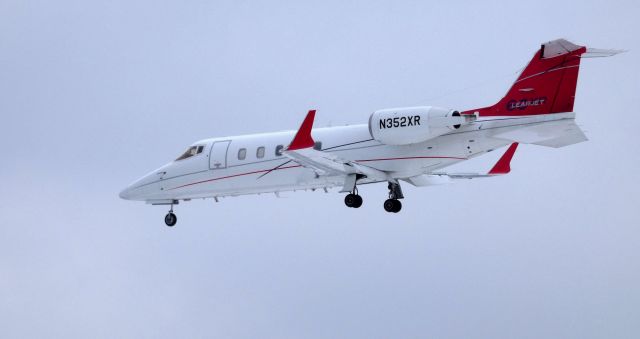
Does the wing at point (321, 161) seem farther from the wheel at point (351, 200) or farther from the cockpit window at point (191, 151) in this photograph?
the cockpit window at point (191, 151)

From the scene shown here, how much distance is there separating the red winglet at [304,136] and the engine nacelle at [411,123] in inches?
91.8

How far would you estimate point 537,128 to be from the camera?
127 feet

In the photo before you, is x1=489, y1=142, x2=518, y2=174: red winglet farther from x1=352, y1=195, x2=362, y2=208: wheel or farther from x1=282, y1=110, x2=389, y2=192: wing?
x1=352, y1=195, x2=362, y2=208: wheel

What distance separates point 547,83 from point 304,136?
8.11 meters

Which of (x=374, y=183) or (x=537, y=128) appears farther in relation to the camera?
(x=374, y=183)

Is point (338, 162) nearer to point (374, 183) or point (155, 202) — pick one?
point (374, 183)

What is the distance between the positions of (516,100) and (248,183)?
1116 cm

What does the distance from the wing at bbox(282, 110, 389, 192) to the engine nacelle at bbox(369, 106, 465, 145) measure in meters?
1.44

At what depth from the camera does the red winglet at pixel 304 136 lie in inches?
1580

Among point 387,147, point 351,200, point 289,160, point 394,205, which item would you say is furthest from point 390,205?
point 289,160

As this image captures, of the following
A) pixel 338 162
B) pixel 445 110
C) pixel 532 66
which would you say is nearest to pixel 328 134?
pixel 338 162

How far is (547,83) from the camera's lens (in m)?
38.9

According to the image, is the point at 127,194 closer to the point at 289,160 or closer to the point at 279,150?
the point at 279,150

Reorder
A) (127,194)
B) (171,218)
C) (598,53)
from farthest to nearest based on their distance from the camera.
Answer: (127,194) < (171,218) < (598,53)
